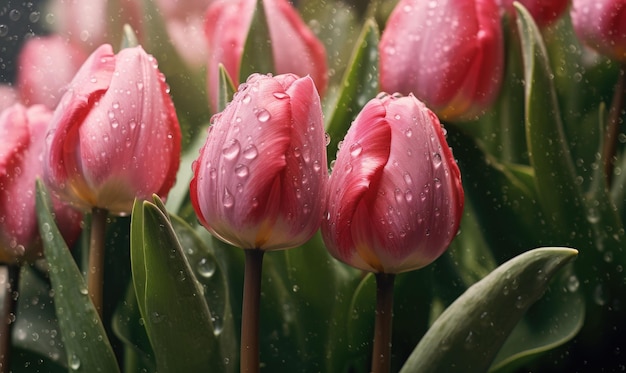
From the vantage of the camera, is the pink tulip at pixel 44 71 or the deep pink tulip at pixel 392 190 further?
the pink tulip at pixel 44 71

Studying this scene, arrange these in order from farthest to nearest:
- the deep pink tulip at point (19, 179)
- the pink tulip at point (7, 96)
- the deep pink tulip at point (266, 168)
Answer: the pink tulip at point (7, 96)
the deep pink tulip at point (19, 179)
the deep pink tulip at point (266, 168)

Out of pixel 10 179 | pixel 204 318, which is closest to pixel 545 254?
pixel 204 318

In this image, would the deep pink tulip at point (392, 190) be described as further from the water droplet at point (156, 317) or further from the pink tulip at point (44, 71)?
the pink tulip at point (44, 71)

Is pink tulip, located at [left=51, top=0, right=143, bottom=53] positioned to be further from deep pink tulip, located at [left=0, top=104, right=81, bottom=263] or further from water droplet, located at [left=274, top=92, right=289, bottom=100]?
water droplet, located at [left=274, top=92, right=289, bottom=100]

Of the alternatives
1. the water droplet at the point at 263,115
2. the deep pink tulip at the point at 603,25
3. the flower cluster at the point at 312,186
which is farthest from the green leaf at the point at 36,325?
the deep pink tulip at the point at 603,25

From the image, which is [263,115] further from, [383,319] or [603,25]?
[603,25]

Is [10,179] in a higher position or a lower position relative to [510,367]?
higher

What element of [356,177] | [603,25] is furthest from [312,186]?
[603,25]

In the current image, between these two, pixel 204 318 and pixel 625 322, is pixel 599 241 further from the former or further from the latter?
pixel 204 318
